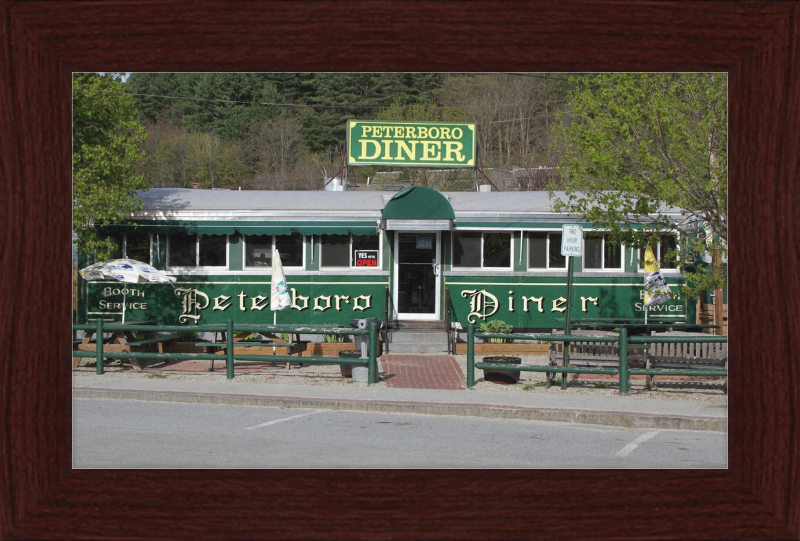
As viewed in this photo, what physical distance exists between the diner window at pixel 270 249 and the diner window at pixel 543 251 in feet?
17.0

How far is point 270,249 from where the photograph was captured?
18609mm

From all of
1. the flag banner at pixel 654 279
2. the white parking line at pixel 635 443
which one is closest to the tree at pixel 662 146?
the flag banner at pixel 654 279

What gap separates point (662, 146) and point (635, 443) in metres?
4.23

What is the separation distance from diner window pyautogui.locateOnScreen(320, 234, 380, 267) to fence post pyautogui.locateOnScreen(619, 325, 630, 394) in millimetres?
7432

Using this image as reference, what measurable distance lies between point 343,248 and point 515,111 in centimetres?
1805

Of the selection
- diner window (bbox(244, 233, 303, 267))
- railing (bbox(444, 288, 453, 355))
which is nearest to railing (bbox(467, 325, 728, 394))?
railing (bbox(444, 288, 453, 355))

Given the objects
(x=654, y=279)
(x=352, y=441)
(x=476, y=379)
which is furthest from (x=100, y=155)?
(x=654, y=279)

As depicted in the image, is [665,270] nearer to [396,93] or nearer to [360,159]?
[360,159]

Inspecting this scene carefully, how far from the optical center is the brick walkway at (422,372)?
45.3 feet

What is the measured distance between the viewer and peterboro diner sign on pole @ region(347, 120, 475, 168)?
800 inches

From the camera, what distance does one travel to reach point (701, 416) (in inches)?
428
